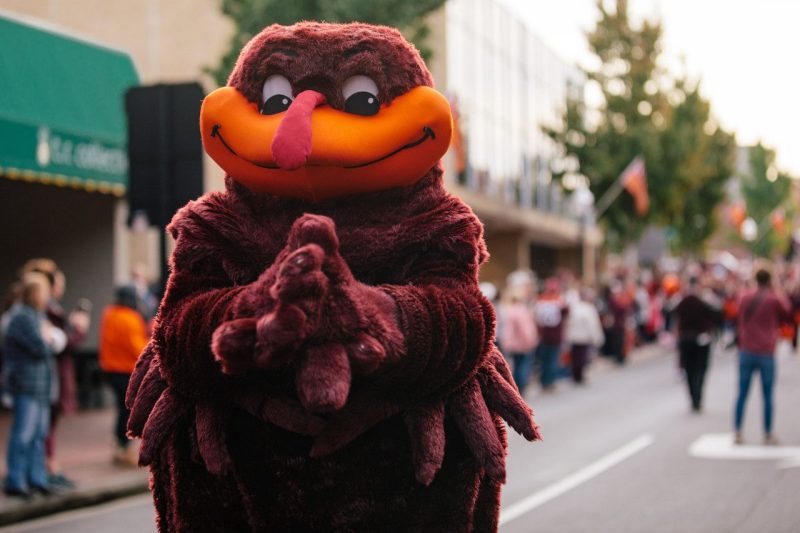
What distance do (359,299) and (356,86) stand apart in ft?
2.09

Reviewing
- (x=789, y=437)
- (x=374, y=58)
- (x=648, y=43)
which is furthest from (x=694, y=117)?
(x=374, y=58)

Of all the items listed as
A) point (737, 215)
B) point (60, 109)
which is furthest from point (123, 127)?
point (737, 215)

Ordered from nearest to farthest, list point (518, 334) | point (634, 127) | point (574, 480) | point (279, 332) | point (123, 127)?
point (279, 332), point (574, 480), point (123, 127), point (518, 334), point (634, 127)

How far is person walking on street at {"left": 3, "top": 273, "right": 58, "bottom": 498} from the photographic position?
8.95 metres

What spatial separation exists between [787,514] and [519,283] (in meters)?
10.2

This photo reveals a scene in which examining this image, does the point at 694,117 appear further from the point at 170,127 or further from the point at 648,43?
the point at 170,127

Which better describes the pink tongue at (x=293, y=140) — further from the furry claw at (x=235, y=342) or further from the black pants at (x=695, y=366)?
the black pants at (x=695, y=366)

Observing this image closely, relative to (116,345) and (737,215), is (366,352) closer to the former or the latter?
(116,345)

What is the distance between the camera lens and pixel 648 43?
35281 millimetres

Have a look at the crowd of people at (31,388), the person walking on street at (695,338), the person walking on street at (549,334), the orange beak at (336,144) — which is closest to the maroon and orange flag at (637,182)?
the person walking on street at (549,334)

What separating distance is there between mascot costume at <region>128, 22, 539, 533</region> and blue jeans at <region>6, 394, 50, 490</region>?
6.38m

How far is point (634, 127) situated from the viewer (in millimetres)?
34906

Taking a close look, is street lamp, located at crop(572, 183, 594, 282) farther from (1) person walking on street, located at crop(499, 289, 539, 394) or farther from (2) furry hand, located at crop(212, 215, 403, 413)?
(2) furry hand, located at crop(212, 215, 403, 413)

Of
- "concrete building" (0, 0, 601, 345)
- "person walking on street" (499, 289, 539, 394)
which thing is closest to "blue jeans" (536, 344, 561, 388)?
"person walking on street" (499, 289, 539, 394)
